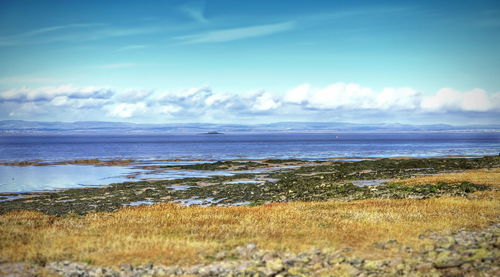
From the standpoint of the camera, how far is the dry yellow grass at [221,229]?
46.2 ft

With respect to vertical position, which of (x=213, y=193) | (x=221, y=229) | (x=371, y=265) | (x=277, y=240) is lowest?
(x=213, y=193)

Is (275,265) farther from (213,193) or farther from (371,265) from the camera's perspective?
(213,193)

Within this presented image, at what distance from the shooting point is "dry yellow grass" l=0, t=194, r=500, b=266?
46.2 feet

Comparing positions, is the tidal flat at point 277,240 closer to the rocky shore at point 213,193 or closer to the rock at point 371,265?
the rock at point 371,265

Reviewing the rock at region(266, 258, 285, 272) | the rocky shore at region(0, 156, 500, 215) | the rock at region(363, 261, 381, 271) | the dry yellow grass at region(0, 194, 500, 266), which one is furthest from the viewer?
the rocky shore at region(0, 156, 500, 215)

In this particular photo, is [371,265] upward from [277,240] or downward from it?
upward

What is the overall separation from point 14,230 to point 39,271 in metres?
6.41

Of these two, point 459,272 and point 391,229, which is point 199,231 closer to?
point 391,229

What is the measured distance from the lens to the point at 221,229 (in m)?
→ 18.0

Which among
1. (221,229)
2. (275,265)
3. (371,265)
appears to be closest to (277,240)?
(275,265)

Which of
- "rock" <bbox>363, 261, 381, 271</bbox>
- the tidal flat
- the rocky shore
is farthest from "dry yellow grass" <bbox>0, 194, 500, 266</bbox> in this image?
the rocky shore

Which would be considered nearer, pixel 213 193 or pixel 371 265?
pixel 371 265

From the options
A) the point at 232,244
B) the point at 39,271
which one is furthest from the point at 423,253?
the point at 39,271

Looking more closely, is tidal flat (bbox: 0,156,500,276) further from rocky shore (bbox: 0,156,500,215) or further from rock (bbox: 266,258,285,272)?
rocky shore (bbox: 0,156,500,215)
